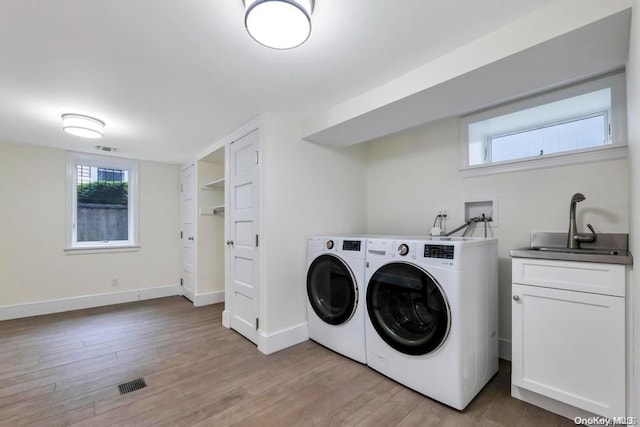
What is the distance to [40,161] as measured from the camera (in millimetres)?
3514

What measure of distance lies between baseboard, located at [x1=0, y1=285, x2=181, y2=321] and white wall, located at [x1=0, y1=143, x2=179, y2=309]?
6cm

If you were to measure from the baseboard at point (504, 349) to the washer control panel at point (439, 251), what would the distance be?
118 cm

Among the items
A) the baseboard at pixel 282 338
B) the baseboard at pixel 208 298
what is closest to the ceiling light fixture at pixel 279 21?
the baseboard at pixel 282 338

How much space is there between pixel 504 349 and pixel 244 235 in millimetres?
2435

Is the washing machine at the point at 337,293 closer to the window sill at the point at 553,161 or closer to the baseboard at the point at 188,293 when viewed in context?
the window sill at the point at 553,161

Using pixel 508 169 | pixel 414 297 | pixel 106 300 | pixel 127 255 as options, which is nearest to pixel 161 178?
pixel 127 255

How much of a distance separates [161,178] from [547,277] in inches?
189

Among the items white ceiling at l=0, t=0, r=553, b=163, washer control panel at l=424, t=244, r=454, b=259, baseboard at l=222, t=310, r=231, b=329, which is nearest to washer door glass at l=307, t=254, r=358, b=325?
washer control panel at l=424, t=244, r=454, b=259

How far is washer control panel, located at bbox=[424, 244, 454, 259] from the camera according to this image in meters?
1.63

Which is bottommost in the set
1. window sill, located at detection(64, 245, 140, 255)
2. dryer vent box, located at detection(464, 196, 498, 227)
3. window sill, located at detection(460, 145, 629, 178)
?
window sill, located at detection(64, 245, 140, 255)

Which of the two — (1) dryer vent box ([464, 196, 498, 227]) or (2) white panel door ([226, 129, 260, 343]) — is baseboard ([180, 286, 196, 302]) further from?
(1) dryer vent box ([464, 196, 498, 227])

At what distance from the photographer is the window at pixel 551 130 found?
178cm

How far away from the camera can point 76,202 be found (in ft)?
A: 12.5

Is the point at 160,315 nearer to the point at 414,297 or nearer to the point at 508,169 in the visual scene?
the point at 414,297
